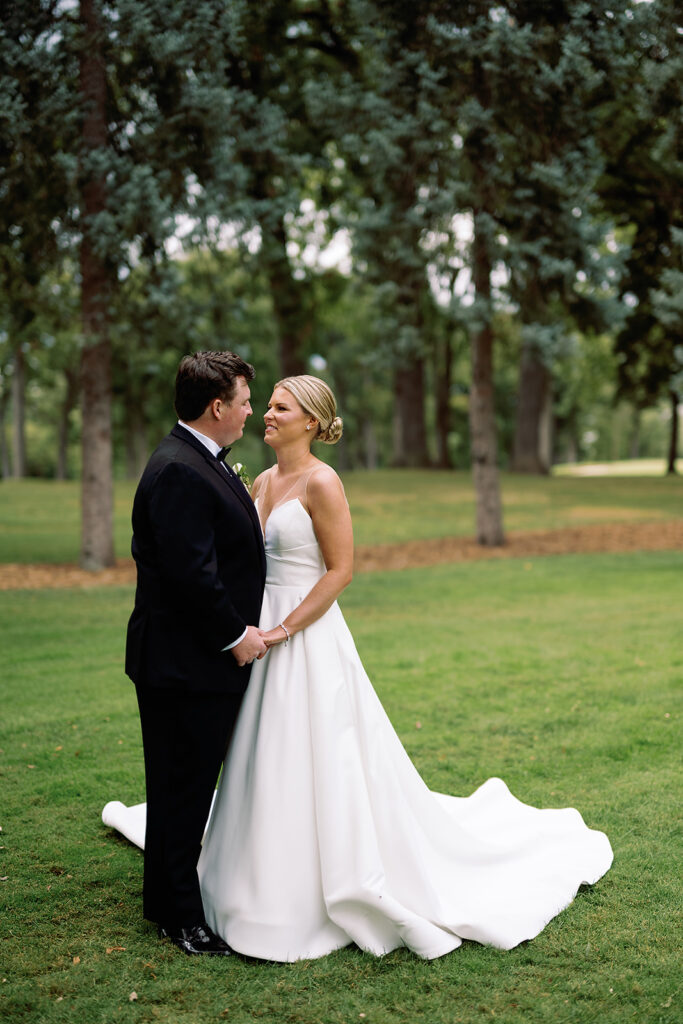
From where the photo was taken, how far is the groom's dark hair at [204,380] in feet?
11.8

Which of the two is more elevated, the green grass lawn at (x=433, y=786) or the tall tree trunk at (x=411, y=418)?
the tall tree trunk at (x=411, y=418)

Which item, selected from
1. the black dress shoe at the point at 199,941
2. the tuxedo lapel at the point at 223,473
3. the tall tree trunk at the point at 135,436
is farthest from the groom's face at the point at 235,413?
the tall tree trunk at the point at 135,436

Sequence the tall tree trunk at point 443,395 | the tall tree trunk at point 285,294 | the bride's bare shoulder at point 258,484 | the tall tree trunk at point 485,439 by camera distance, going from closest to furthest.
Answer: the bride's bare shoulder at point 258,484, the tall tree trunk at point 285,294, the tall tree trunk at point 485,439, the tall tree trunk at point 443,395

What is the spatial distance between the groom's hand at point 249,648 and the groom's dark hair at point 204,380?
898 mm

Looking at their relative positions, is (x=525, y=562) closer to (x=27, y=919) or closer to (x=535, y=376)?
(x=27, y=919)

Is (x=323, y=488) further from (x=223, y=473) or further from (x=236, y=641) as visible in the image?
(x=236, y=641)

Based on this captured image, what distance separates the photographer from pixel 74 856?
15.5 ft

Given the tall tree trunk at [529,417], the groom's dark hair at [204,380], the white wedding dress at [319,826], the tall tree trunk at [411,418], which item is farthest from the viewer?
the tall tree trunk at [411,418]

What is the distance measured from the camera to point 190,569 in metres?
3.45

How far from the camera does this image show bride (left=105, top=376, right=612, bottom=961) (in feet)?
12.3

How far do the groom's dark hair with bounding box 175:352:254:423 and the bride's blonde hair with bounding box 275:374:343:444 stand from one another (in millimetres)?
278

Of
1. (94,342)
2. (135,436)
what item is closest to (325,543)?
(94,342)

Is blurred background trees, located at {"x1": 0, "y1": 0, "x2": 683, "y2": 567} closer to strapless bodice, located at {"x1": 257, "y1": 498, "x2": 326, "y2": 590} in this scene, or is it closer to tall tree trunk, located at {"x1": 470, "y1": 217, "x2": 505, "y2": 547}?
tall tree trunk, located at {"x1": 470, "y1": 217, "x2": 505, "y2": 547}

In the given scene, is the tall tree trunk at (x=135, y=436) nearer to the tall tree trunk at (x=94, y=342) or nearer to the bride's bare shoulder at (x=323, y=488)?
the tall tree trunk at (x=94, y=342)
